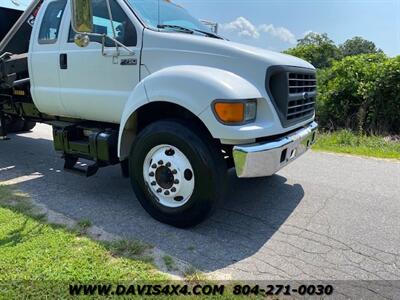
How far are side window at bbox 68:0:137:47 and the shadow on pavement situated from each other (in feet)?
5.87

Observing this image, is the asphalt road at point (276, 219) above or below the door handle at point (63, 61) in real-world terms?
below

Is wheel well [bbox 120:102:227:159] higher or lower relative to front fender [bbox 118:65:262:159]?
lower

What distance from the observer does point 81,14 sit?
352 cm

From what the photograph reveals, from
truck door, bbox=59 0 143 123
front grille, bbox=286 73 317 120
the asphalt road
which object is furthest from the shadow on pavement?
front grille, bbox=286 73 317 120

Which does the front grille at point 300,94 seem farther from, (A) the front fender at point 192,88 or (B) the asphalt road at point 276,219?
(B) the asphalt road at point 276,219

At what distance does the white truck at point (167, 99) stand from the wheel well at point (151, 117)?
11 mm

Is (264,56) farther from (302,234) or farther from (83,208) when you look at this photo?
(83,208)

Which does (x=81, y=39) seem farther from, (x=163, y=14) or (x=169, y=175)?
(x=169, y=175)

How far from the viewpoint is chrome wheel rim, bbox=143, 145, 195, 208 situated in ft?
11.9

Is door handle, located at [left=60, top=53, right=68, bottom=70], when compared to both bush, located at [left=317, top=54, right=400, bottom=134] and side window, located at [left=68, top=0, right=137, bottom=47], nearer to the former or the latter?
side window, located at [left=68, top=0, right=137, bottom=47]

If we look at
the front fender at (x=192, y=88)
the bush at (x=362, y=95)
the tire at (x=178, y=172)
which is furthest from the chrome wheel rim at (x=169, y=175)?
the bush at (x=362, y=95)

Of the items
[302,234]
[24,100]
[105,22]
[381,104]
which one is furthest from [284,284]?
[381,104]

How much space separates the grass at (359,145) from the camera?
23.7ft

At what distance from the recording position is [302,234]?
3.74m
